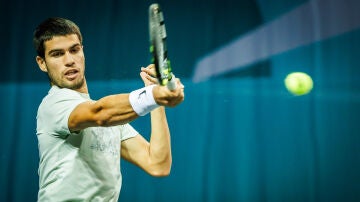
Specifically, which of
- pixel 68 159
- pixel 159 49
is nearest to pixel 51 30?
pixel 68 159

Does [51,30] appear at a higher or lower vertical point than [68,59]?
higher

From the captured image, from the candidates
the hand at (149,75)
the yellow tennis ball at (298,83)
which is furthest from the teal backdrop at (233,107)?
the hand at (149,75)

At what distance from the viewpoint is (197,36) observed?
9.64 feet

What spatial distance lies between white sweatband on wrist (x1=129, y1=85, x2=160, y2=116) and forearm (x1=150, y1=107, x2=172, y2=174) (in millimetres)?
398

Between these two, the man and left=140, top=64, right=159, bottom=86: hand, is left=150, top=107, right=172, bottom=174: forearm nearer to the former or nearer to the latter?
the man

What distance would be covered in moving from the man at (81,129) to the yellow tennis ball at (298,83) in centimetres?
174

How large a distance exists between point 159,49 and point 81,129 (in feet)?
1.23

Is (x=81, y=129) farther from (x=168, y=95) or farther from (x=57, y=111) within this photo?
(x=168, y=95)

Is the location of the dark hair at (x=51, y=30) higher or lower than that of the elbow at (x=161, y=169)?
higher

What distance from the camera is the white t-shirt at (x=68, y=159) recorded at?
114cm

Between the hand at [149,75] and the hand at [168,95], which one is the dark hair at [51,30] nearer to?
the hand at [149,75]

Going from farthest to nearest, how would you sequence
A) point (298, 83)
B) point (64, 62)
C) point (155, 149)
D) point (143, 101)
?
point (298, 83) → point (155, 149) → point (64, 62) → point (143, 101)

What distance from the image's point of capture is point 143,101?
0.95m

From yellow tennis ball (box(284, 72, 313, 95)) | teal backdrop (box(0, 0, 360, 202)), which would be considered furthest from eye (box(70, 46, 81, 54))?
yellow tennis ball (box(284, 72, 313, 95))
